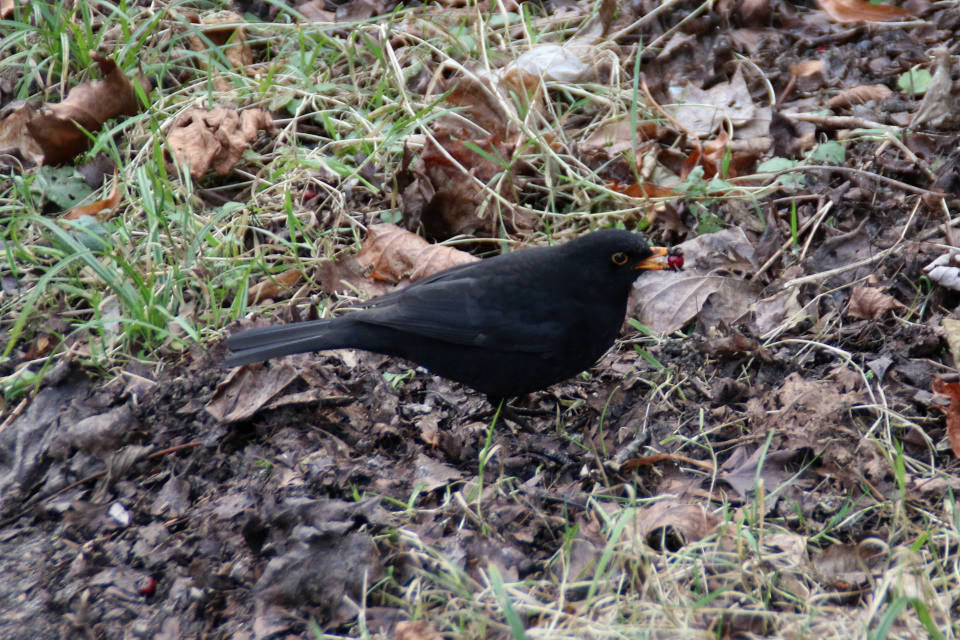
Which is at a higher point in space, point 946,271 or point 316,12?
point 316,12

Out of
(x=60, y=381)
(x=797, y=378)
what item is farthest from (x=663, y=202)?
(x=60, y=381)

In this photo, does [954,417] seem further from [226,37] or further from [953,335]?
[226,37]

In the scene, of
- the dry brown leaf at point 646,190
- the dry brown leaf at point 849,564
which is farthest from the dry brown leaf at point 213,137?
the dry brown leaf at point 849,564

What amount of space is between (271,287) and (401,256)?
77 cm

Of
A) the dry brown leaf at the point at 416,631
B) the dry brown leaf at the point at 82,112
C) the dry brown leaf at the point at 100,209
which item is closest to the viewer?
the dry brown leaf at the point at 416,631

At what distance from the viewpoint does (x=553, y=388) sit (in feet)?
14.1

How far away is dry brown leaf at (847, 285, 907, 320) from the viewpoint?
379 centimetres

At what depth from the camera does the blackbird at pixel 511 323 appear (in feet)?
12.1

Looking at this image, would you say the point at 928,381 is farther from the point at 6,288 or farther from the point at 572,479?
the point at 6,288

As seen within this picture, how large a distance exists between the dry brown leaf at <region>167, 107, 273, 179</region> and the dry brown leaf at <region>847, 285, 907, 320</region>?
387cm

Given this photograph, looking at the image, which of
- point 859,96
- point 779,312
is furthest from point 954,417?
point 859,96

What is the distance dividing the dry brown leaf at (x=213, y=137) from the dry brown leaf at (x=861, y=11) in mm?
4196

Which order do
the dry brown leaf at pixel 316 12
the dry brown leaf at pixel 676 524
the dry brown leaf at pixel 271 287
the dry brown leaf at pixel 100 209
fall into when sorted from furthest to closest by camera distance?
the dry brown leaf at pixel 316 12 < the dry brown leaf at pixel 100 209 < the dry brown leaf at pixel 271 287 < the dry brown leaf at pixel 676 524

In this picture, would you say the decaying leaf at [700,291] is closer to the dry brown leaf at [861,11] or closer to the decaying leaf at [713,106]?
the decaying leaf at [713,106]
